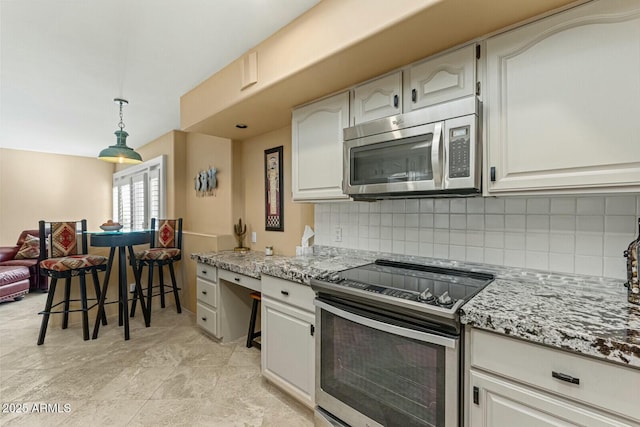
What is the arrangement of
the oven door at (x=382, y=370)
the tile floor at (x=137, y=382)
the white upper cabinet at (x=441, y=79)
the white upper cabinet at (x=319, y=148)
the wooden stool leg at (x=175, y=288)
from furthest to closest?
the wooden stool leg at (x=175, y=288), the white upper cabinet at (x=319, y=148), the tile floor at (x=137, y=382), the white upper cabinet at (x=441, y=79), the oven door at (x=382, y=370)

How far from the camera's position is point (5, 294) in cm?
416

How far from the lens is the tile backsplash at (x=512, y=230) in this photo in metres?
1.39

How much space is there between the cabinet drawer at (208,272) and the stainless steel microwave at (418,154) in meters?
1.65

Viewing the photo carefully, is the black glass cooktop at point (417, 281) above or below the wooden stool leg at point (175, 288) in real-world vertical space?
above

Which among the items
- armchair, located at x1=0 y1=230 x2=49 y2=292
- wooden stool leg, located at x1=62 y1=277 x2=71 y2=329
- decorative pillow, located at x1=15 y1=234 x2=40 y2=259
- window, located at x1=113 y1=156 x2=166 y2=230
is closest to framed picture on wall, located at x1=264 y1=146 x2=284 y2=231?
wooden stool leg, located at x1=62 y1=277 x2=71 y2=329

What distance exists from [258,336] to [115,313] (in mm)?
2036

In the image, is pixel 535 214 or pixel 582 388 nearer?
pixel 582 388

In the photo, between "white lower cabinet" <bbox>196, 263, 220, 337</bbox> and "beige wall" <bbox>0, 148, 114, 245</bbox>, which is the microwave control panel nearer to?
"white lower cabinet" <bbox>196, 263, 220, 337</bbox>

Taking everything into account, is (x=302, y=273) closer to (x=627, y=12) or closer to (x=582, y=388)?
(x=582, y=388)

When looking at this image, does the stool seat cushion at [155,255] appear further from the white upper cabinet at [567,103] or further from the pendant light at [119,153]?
the white upper cabinet at [567,103]

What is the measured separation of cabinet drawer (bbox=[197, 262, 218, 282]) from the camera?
9.36ft

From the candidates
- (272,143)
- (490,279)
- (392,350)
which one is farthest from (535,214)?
(272,143)

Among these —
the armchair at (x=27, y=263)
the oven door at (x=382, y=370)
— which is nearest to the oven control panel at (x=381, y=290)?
the oven door at (x=382, y=370)

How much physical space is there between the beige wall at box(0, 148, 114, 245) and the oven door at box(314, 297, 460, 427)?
6.86m
